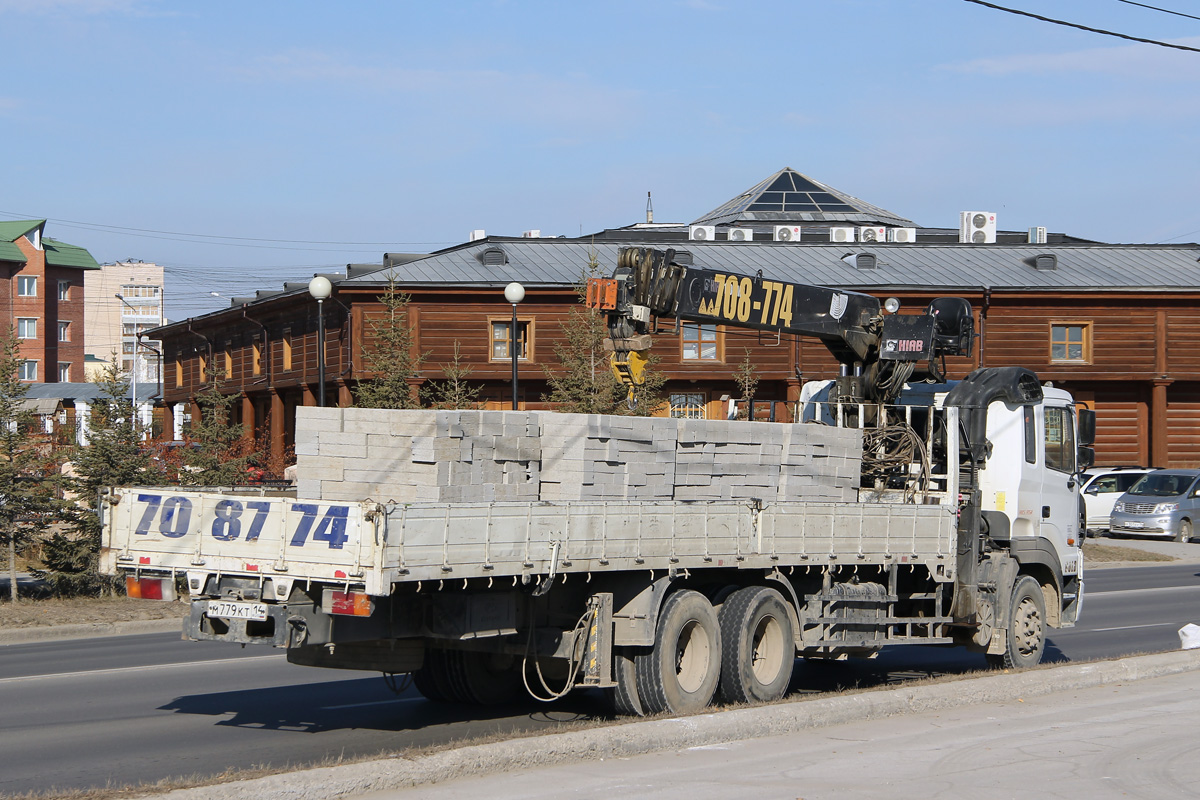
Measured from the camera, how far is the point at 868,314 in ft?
46.6

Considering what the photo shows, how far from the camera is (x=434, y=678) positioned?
11242mm

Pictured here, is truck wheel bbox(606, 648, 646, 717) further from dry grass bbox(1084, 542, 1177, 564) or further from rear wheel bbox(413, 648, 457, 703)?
dry grass bbox(1084, 542, 1177, 564)

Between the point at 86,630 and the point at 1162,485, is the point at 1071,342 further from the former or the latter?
the point at 86,630

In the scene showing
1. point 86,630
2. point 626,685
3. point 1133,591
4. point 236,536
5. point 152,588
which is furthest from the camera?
point 1133,591

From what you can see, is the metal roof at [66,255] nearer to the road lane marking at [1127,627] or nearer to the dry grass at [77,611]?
the dry grass at [77,611]

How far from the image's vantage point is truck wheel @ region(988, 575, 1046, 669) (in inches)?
508

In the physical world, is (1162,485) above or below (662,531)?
below

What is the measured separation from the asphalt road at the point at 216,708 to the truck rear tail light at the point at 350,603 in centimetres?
137

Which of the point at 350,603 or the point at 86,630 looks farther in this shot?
the point at 86,630

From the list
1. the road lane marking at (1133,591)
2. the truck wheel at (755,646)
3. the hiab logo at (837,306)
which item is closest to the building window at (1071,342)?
the road lane marking at (1133,591)

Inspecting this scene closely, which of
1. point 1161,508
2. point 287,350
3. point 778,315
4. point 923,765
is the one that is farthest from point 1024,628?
point 287,350

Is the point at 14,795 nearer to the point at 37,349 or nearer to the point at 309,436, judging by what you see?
the point at 309,436

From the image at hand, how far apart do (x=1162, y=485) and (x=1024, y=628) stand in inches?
988

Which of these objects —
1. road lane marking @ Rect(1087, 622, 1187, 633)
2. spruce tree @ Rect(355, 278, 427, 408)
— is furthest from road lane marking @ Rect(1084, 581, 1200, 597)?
spruce tree @ Rect(355, 278, 427, 408)
